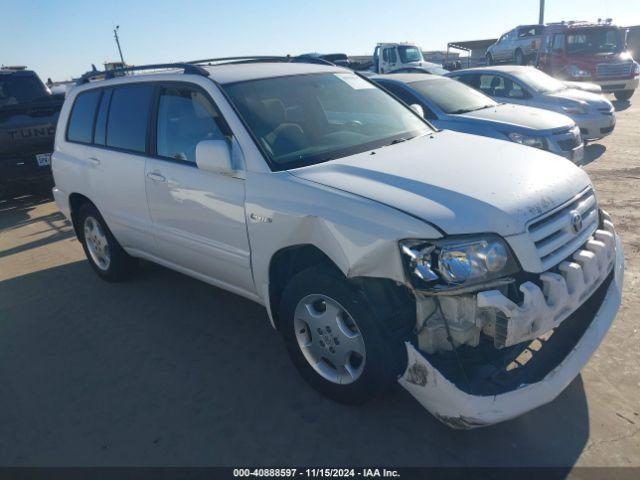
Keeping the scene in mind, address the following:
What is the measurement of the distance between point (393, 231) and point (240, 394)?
4.82 feet

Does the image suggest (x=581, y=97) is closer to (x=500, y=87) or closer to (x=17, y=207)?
(x=500, y=87)

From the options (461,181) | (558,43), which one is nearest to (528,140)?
(461,181)

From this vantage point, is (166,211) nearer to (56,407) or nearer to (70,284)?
(56,407)

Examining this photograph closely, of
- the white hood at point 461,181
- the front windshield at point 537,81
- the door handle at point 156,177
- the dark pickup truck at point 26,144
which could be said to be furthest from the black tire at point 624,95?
the door handle at point 156,177

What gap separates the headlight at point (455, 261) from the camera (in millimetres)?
2291

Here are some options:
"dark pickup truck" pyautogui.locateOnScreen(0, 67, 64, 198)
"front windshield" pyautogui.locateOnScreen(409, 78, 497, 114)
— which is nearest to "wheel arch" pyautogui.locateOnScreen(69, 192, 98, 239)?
"dark pickup truck" pyautogui.locateOnScreen(0, 67, 64, 198)

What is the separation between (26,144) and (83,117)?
3572 millimetres

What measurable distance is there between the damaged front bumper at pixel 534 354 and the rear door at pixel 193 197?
1340 millimetres

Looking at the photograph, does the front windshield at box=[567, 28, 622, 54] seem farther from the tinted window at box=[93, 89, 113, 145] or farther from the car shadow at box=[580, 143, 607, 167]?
the tinted window at box=[93, 89, 113, 145]

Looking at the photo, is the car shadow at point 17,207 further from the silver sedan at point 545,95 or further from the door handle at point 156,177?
the silver sedan at point 545,95

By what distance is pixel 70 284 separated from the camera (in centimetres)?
504

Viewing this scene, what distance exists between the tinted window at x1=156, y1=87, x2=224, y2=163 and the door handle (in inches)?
6.0

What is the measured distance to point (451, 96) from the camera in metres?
7.46

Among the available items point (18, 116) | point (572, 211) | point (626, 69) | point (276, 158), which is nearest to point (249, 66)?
point (276, 158)
